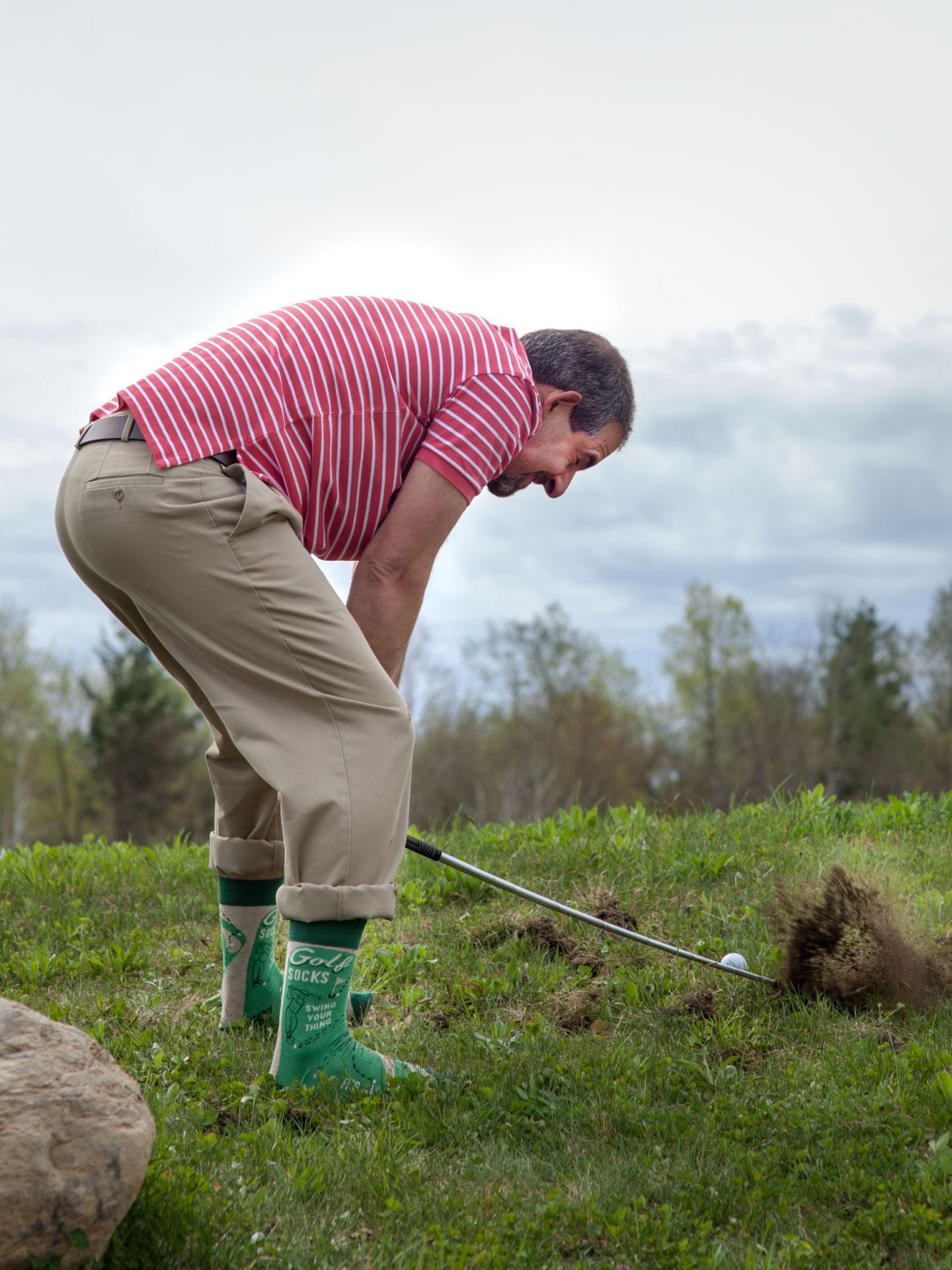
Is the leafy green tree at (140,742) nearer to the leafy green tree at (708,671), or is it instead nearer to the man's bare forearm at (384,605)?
the leafy green tree at (708,671)

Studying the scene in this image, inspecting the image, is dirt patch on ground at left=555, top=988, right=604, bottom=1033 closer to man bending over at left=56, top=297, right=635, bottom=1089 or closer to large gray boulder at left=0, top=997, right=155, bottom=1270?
man bending over at left=56, top=297, right=635, bottom=1089

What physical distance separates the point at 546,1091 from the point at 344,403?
1.95 metres

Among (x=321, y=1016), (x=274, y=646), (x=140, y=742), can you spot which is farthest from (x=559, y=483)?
(x=140, y=742)

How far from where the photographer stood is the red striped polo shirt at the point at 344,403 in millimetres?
3039

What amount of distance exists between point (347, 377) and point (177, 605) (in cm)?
75

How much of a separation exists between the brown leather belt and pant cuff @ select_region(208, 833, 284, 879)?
127 cm

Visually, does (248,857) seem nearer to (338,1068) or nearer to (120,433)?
(338,1068)

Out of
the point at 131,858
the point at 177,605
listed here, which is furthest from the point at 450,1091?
the point at 131,858

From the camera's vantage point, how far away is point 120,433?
3049 millimetres

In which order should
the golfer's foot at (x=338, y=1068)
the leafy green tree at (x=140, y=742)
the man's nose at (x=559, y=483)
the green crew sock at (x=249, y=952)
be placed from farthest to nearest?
the leafy green tree at (x=140, y=742)
the green crew sock at (x=249, y=952)
the man's nose at (x=559, y=483)
the golfer's foot at (x=338, y=1068)

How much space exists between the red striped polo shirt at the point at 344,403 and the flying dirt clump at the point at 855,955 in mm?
1887

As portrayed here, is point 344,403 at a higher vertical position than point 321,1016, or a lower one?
higher

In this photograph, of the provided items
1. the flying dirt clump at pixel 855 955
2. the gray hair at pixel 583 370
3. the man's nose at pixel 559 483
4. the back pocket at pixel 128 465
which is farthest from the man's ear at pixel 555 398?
the flying dirt clump at pixel 855 955

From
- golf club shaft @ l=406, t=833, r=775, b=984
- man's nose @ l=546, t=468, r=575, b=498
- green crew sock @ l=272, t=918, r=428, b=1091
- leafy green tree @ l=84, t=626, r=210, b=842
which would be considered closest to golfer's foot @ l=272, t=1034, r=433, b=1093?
green crew sock @ l=272, t=918, r=428, b=1091
